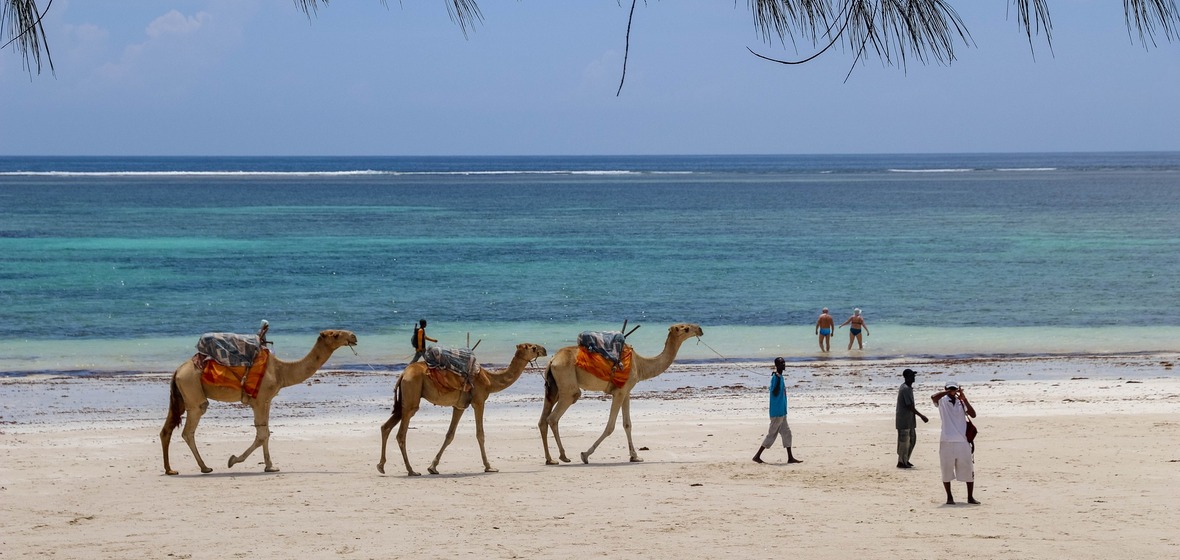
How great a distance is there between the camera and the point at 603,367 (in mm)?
14414

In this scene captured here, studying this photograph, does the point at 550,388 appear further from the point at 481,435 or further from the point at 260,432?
the point at 260,432

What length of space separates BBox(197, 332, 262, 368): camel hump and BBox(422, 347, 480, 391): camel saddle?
6.12 ft

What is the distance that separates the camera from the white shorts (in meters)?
11.4

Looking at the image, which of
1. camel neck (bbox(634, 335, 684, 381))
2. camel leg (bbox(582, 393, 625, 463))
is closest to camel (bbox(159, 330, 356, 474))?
camel leg (bbox(582, 393, 625, 463))

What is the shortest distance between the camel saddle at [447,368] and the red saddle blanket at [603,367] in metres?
1.45

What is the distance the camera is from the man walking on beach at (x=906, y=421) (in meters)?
13.5

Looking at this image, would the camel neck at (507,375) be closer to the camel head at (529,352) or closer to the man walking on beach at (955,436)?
the camel head at (529,352)

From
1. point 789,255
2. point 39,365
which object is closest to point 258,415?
point 39,365

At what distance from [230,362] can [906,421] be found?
7.37m

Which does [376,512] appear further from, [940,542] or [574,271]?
[574,271]

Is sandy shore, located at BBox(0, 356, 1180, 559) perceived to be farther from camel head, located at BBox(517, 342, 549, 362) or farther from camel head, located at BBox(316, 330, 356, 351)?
camel head, located at BBox(316, 330, 356, 351)

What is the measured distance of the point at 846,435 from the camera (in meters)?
16.0

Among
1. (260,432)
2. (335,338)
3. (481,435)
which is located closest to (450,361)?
(481,435)

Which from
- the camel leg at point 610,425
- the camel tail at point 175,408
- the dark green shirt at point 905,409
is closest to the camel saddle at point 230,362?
the camel tail at point 175,408
